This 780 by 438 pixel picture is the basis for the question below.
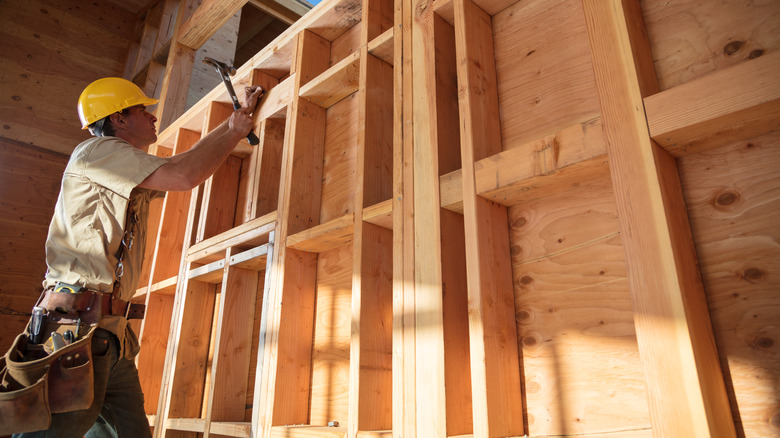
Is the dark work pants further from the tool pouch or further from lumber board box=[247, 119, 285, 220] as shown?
lumber board box=[247, 119, 285, 220]

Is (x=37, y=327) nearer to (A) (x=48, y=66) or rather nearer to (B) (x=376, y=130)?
(B) (x=376, y=130)

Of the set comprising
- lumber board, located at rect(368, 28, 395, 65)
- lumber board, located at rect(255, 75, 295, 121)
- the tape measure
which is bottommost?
the tape measure

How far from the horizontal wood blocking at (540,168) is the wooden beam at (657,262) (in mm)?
62

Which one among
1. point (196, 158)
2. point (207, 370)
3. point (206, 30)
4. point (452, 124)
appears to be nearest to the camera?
point (452, 124)

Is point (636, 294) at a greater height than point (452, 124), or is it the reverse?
point (452, 124)

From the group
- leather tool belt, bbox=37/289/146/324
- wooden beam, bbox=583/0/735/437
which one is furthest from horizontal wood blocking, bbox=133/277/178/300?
wooden beam, bbox=583/0/735/437

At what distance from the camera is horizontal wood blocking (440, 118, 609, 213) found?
1.36 meters

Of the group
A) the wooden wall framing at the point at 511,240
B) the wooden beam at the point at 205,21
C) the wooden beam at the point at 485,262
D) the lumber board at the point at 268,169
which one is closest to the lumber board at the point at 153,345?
the wooden wall framing at the point at 511,240

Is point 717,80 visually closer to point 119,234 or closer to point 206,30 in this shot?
point 119,234

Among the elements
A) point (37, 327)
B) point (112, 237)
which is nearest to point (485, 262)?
point (112, 237)

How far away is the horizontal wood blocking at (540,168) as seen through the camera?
1.36 meters

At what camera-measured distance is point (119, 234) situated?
195cm

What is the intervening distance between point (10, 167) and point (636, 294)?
553cm

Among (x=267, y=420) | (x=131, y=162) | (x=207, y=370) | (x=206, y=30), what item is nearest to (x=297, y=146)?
(x=131, y=162)
